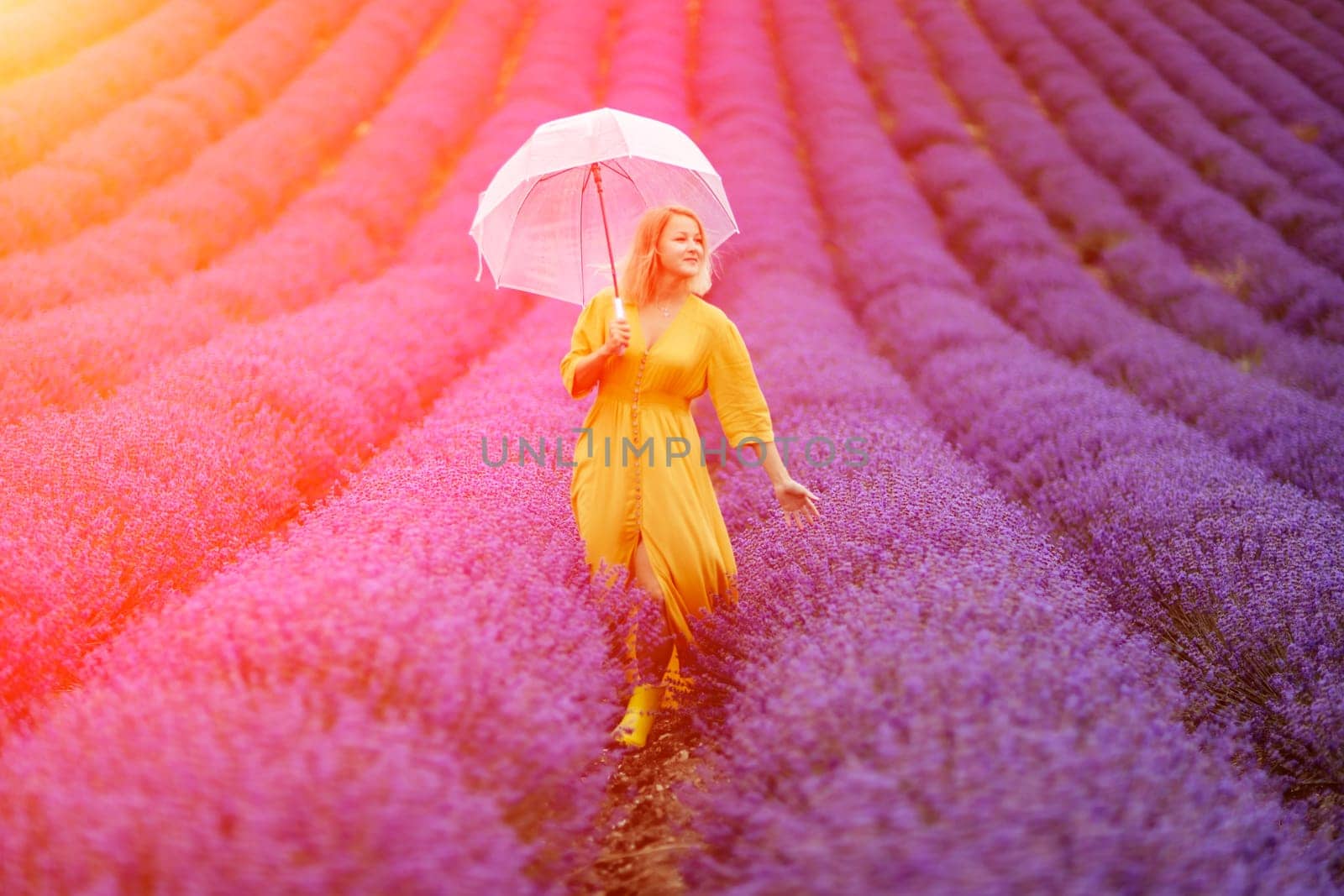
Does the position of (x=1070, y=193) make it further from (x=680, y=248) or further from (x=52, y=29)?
(x=52, y=29)

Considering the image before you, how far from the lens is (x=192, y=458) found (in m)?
2.71

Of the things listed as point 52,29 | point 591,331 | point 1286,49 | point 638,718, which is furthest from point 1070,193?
point 52,29

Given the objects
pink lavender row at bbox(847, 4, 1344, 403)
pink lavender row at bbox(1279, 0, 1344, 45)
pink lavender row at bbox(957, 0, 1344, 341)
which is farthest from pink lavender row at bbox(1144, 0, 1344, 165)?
pink lavender row at bbox(847, 4, 1344, 403)

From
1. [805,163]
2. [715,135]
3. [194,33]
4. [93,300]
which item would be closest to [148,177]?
[93,300]

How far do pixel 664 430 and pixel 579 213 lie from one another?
97 cm

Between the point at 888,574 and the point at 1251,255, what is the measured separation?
20.8 feet

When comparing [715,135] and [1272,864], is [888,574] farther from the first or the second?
[715,135]

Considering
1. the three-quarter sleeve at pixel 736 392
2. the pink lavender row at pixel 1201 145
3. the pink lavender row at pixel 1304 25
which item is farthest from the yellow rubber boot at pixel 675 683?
the pink lavender row at pixel 1304 25

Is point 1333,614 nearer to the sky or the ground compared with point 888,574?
nearer to the ground

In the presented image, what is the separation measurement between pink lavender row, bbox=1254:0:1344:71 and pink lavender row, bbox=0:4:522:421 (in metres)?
11.4

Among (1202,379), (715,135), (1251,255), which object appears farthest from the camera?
(715,135)

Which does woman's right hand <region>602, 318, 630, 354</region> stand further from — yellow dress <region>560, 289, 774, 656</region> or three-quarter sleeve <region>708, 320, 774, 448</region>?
three-quarter sleeve <region>708, 320, 774, 448</region>

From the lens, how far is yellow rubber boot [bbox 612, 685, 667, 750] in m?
2.18

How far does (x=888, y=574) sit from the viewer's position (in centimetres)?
189
